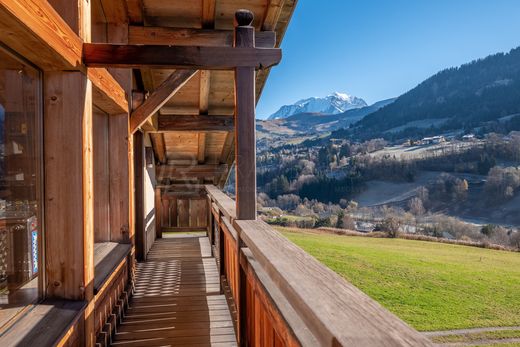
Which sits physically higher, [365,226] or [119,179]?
[119,179]

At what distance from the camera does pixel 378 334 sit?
72 cm

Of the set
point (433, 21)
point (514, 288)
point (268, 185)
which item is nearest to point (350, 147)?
point (268, 185)

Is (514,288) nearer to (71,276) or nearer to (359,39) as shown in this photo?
(71,276)

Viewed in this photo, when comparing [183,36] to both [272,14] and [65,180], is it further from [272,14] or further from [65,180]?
[65,180]

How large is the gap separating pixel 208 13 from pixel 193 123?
2.85 meters

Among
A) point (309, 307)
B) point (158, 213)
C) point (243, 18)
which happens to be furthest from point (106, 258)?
point (158, 213)

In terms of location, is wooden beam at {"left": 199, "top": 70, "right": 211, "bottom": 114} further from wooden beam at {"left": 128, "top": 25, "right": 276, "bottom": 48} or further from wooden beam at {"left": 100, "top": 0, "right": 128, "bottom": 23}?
wooden beam at {"left": 100, "top": 0, "right": 128, "bottom": 23}

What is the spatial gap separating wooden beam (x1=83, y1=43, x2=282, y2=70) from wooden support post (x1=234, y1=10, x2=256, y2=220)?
78 millimetres

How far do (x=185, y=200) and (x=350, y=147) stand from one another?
339 feet

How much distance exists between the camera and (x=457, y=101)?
126562mm

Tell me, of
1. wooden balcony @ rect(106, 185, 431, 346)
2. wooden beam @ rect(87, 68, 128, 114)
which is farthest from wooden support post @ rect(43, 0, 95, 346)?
wooden balcony @ rect(106, 185, 431, 346)

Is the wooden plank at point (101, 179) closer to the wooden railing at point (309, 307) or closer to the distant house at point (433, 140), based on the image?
the wooden railing at point (309, 307)

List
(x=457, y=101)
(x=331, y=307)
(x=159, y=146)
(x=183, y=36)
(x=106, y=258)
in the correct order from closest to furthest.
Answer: (x=331, y=307) → (x=106, y=258) → (x=183, y=36) → (x=159, y=146) → (x=457, y=101)

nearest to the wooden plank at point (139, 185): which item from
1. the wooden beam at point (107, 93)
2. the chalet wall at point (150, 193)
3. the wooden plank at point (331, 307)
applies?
the chalet wall at point (150, 193)
